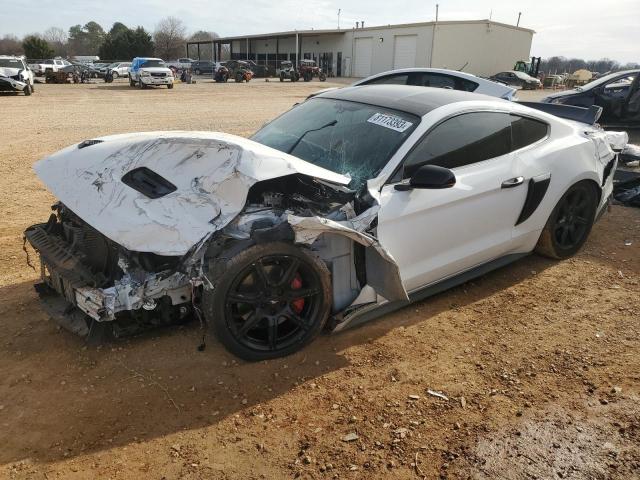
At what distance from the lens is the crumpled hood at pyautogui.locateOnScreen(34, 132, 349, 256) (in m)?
2.78

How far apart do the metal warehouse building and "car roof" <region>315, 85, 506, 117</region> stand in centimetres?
4258

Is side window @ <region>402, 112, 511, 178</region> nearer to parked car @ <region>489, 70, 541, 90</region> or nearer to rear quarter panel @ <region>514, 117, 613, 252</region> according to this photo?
rear quarter panel @ <region>514, 117, 613, 252</region>

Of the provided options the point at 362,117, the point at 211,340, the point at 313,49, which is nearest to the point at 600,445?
the point at 211,340

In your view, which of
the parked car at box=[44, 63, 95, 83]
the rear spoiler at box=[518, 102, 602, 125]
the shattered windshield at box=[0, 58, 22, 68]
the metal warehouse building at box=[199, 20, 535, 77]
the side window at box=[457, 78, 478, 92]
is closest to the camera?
the rear spoiler at box=[518, 102, 602, 125]

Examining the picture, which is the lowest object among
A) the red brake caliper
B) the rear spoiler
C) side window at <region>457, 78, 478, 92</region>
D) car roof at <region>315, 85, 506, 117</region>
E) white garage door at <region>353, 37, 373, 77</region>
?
the red brake caliper

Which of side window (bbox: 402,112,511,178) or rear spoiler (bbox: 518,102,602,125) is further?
rear spoiler (bbox: 518,102,602,125)

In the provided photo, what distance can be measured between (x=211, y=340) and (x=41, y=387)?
3.32 ft

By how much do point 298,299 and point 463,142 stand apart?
1710mm

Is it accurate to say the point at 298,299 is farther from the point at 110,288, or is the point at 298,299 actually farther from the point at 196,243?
the point at 110,288

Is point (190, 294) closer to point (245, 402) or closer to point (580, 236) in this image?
point (245, 402)

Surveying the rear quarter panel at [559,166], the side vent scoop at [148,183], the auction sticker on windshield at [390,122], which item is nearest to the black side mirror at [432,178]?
the auction sticker on windshield at [390,122]

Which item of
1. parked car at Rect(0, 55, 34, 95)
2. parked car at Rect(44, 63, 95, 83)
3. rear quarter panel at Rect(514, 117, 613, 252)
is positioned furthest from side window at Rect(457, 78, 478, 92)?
parked car at Rect(44, 63, 95, 83)

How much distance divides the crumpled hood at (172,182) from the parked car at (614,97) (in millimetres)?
10826

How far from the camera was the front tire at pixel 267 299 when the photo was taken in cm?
287
